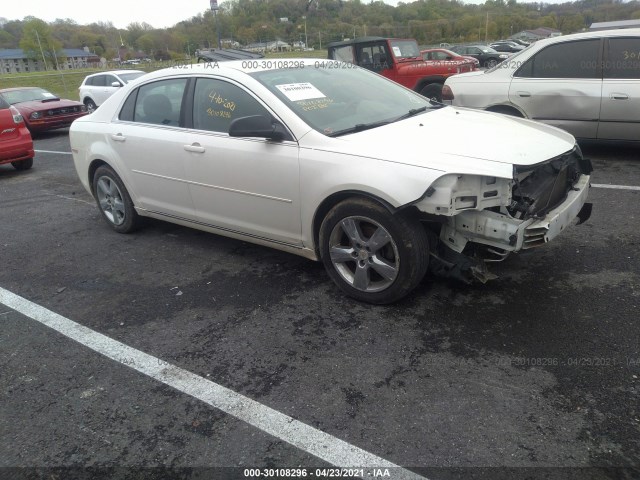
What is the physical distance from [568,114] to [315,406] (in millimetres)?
5534

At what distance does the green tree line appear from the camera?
37125 millimetres

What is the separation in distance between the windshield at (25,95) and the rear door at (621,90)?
43.7 ft

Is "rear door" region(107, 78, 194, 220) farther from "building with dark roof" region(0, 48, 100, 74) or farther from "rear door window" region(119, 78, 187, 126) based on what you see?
"building with dark roof" region(0, 48, 100, 74)

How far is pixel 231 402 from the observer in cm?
261

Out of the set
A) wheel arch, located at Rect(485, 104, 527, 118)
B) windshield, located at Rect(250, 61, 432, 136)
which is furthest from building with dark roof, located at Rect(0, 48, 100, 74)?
windshield, located at Rect(250, 61, 432, 136)

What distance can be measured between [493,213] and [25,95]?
47.7 feet

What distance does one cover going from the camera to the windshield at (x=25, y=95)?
13.5 meters

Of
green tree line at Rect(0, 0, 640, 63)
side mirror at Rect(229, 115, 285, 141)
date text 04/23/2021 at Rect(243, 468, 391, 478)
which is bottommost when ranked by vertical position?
date text 04/23/2021 at Rect(243, 468, 391, 478)

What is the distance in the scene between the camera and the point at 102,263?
4570 millimetres

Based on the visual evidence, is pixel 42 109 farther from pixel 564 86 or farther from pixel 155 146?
pixel 564 86

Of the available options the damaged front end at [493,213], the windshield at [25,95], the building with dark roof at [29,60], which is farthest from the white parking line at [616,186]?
the building with dark roof at [29,60]

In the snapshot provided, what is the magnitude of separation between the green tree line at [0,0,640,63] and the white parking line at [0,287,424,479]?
92.5ft

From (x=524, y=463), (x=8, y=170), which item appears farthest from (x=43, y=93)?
(x=524, y=463)

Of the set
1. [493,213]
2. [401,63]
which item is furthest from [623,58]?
[401,63]
